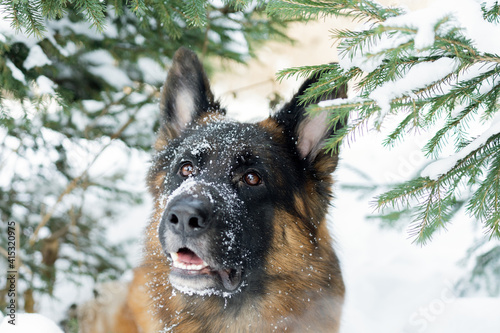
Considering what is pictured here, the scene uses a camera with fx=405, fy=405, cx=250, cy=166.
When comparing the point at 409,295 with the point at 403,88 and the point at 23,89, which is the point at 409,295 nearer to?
the point at 403,88

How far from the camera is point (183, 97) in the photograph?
3223 millimetres

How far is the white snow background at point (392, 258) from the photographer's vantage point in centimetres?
241

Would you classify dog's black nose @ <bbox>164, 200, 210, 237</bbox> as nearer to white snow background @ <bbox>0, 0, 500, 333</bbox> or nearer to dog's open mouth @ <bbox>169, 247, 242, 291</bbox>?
dog's open mouth @ <bbox>169, 247, 242, 291</bbox>

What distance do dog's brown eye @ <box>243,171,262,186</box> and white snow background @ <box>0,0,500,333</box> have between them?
28.3 inches

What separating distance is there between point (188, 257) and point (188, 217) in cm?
34

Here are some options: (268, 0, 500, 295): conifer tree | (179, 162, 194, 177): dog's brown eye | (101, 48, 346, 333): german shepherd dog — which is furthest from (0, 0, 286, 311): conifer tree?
(268, 0, 500, 295): conifer tree

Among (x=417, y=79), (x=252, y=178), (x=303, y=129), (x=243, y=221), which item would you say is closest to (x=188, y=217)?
(x=243, y=221)

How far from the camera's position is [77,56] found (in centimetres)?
388

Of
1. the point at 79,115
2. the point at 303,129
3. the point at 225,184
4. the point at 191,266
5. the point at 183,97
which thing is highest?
the point at 79,115

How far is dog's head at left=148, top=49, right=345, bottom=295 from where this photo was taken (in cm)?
228

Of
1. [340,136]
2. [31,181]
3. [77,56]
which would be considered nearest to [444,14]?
[340,136]

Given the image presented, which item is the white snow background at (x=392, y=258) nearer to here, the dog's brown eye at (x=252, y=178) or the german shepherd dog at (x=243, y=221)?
the german shepherd dog at (x=243, y=221)

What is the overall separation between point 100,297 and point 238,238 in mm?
2281

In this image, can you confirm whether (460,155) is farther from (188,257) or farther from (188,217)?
(188,257)
